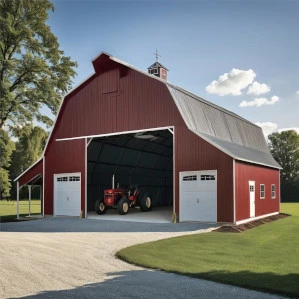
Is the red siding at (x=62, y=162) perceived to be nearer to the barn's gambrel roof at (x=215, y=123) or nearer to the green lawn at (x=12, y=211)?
the barn's gambrel roof at (x=215, y=123)

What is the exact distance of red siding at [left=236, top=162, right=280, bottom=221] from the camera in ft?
59.8

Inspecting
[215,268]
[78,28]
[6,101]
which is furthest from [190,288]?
[6,101]

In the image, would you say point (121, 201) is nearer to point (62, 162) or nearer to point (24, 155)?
point (62, 162)

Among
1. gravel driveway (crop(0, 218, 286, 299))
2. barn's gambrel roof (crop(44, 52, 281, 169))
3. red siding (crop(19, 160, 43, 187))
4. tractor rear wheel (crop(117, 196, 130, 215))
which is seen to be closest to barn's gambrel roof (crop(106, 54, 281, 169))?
barn's gambrel roof (crop(44, 52, 281, 169))

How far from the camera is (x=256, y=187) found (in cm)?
2139

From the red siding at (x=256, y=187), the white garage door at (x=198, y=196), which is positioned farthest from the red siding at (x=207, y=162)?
the red siding at (x=256, y=187)

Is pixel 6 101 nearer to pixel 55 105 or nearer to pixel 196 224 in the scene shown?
pixel 55 105

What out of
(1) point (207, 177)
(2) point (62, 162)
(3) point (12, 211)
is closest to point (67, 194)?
(2) point (62, 162)

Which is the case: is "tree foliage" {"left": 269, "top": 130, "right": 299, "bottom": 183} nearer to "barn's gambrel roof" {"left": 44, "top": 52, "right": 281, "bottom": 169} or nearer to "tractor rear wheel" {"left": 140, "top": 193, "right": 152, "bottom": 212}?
"barn's gambrel roof" {"left": 44, "top": 52, "right": 281, "bottom": 169}

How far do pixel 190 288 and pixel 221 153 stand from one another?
11.3 m

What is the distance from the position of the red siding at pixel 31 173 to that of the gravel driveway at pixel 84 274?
1066 cm

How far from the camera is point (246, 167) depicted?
1952 cm

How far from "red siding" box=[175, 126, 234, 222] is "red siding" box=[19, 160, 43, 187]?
9629 millimetres

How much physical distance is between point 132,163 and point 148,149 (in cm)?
155
